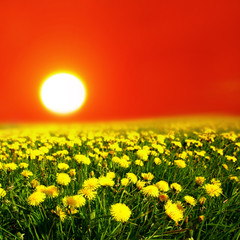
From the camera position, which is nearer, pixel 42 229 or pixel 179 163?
pixel 42 229

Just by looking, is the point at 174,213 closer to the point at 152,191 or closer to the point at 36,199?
the point at 152,191

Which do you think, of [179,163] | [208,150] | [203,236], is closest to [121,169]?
[179,163]

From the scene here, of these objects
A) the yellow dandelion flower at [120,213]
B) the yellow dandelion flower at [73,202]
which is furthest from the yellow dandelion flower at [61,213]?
the yellow dandelion flower at [120,213]

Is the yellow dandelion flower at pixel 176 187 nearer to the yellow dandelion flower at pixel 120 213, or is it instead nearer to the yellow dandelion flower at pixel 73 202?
the yellow dandelion flower at pixel 120 213

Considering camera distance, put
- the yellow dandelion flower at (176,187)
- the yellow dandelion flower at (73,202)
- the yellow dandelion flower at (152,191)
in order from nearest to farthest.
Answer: the yellow dandelion flower at (73,202) → the yellow dandelion flower at (152,191) → the yellow dandelion flower at (176,187)

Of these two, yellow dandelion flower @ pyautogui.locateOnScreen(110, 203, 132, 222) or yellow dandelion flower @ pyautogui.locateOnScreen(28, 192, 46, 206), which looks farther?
yellow dandelion flower @ pyautogui.locateOnScreen(28, 192, 46, 206)

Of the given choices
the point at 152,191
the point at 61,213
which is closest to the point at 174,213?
the point at 152,191

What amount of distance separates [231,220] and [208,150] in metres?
2.45

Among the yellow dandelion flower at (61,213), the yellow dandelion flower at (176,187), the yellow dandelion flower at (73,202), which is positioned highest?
the yellow dandelion flower at (176,187)

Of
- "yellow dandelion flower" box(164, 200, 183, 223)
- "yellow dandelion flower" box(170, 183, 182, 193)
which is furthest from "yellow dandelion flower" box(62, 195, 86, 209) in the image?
"yellow dandelion flower" box(170, 183, 182, 193)

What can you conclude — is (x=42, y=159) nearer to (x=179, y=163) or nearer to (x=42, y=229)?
(x=42, y=229)

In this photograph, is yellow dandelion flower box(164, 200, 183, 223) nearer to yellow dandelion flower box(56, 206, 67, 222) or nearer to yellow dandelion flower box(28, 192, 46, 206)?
yellow dandelion flower box(56, 206, 67, 222)

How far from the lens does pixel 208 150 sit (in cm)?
407

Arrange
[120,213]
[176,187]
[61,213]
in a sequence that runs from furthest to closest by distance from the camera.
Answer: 1. [176,187]
2. [61,213]
3. [120,213]
